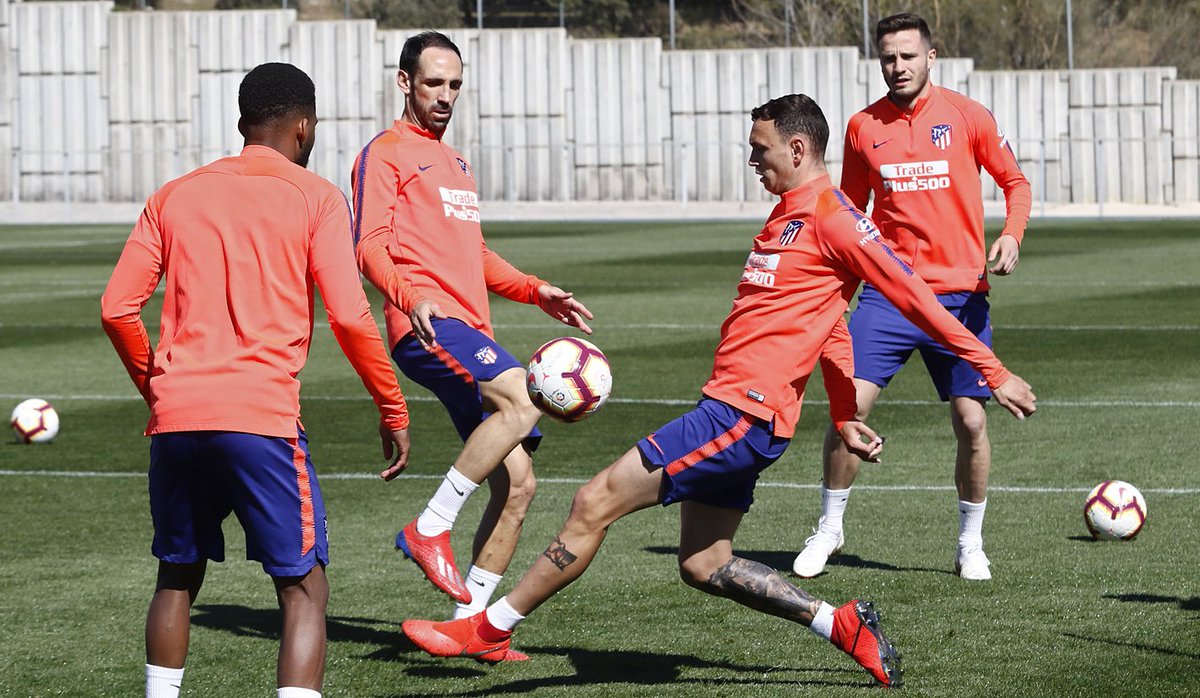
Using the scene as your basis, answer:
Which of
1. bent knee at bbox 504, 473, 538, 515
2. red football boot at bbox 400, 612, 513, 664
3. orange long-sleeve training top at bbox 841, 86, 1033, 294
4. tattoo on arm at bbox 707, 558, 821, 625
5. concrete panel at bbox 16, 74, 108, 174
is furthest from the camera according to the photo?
concrete panel at bbox 16, 74, 108, 174

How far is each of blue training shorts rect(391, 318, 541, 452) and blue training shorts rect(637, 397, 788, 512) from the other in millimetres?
1021

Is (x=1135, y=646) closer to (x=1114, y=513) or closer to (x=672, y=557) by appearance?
(x=1114, y=513)

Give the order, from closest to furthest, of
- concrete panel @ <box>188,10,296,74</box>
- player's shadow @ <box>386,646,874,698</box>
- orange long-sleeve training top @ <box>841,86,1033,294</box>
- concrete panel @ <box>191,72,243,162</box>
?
player's shadow @ <box>386,646,874,698</box> < orange long-sleeve training top @ <box>841,86,1033,294</box> < concrete panel @ <box>188,10,296,74</box> < concrete panel @ <box>191,72,243,162</box>

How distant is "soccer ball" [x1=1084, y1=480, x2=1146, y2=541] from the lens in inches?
299

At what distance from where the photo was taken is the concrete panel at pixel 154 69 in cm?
4225

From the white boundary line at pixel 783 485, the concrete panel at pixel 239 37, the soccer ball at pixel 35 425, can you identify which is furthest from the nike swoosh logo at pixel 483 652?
the concrete panel at pixel 239 37

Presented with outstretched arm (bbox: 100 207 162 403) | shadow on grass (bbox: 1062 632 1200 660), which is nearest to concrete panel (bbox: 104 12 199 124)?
shadow on grass (bbox: 1062 632 1200 660)

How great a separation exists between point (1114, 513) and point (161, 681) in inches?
176

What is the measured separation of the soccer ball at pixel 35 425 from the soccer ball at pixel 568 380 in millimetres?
5891

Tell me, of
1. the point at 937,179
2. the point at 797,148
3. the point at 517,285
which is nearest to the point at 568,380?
the point at 517,285

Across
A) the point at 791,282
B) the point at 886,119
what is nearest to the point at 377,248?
the point at 791,282

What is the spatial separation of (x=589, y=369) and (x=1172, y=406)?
673 centimetres

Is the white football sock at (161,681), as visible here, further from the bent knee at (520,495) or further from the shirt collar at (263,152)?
the bent knee at (520,495)

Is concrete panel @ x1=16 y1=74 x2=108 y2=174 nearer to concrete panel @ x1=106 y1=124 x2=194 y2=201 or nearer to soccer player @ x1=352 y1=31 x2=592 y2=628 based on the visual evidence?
concrete panel @ x1=106 y1=124 x2=194 y2=201
